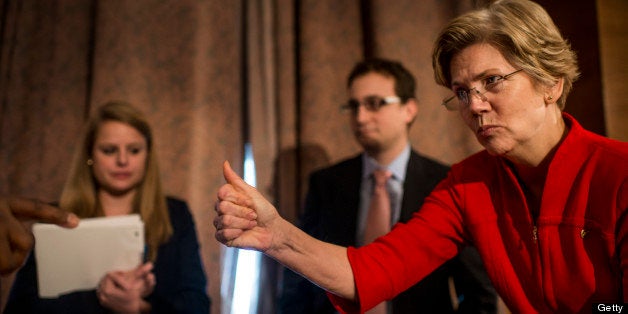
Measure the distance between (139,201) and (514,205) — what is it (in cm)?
142

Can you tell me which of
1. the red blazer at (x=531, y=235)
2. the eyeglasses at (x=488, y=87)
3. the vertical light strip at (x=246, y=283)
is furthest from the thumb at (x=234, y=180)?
the vertical light strip at (x=246, y=283)

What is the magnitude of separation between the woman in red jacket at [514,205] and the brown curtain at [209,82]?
1.17 m

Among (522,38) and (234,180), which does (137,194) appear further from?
(522,38)

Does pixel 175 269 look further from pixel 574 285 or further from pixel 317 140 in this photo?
pixel 574 285

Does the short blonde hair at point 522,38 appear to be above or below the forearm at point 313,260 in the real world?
above

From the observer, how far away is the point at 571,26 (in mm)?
1772

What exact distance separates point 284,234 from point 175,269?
3.17 ft

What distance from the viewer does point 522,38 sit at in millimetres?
1021

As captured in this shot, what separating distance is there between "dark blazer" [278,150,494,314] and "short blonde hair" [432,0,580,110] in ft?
2.45

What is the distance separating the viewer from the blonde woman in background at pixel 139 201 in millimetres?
1771

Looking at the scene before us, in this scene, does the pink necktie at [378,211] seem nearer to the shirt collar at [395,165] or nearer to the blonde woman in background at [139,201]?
the shirt collar at [395,165]

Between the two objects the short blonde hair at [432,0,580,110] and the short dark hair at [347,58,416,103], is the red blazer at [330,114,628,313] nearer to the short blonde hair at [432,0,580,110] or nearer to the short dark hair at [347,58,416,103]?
the short blonde hair at [432,0,580,110]

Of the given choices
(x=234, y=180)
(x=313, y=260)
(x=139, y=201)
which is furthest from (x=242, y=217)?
(x=139, y=201)

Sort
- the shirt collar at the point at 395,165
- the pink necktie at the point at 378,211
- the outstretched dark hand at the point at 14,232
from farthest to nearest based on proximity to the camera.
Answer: the shirt collar at the point at 395,165 < the pink necktie at the point at 378,211 < the outstretched dark hand at the point at 14,232
